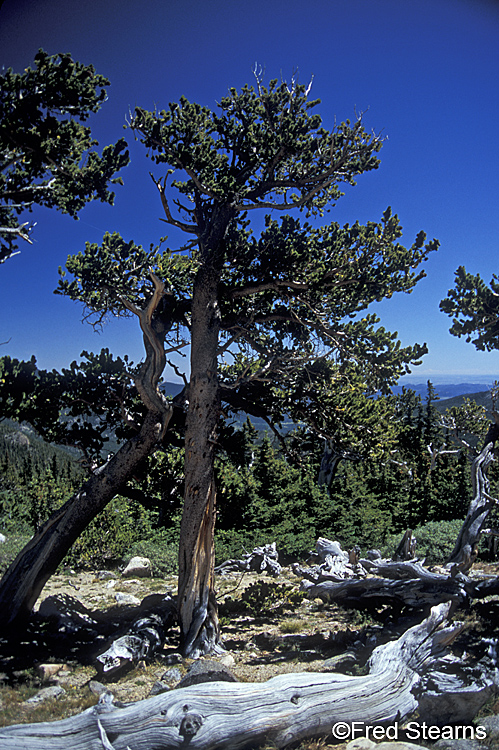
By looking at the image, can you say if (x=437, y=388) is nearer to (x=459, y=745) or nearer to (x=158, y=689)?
(x=459, y=745)

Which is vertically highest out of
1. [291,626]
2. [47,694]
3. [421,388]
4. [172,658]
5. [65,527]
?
[421,388]

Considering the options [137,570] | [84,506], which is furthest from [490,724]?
[137,570]

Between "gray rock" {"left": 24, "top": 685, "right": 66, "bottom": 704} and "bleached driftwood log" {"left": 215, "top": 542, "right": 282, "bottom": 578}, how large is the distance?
6952 mm

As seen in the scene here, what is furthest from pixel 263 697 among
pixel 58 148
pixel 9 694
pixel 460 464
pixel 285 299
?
pixel 460 464

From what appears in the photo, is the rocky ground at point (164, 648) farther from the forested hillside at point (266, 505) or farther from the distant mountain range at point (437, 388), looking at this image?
the distant mountain range at point (437, 388)

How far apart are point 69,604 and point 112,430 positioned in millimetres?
3793

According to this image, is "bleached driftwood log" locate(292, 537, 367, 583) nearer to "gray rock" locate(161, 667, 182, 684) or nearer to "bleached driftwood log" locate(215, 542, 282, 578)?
"bleached driftwood log" locate(215, 542, 282, 578)

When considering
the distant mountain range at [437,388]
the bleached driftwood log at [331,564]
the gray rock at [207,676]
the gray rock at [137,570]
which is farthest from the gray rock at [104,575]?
the distant mountain range at [437,388]

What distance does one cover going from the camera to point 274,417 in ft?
32.2

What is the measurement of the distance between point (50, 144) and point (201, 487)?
6.37 metres

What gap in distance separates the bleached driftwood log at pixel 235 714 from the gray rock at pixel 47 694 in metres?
1.81

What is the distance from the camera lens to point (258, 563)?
1278 cm

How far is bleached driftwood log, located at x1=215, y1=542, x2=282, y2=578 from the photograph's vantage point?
12.5m

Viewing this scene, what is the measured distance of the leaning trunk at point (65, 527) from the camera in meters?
8.17
